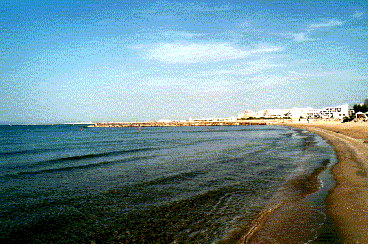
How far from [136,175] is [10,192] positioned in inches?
219

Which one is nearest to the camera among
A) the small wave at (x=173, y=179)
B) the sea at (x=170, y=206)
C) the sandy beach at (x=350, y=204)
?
the sandy beach at (x=350, y=204)

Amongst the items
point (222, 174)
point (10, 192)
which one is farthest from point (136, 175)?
point (10, 192)

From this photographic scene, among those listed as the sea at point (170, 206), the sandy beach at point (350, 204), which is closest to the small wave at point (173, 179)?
the sea at point (170, 206)

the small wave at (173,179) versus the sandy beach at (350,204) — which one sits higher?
the sandy beach at (350,204)

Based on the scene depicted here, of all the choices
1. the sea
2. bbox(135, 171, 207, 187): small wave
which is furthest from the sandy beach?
bbox(135, 171, 207, 187): small wave

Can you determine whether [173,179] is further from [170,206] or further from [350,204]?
[350,204]

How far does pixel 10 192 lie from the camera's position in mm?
10508

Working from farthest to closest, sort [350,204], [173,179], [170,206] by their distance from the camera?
[173,179] → [170,206] → [350,204]

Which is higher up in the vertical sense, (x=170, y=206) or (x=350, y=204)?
(x=350, y=204)

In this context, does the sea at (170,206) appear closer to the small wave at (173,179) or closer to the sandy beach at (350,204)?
the small wave at (173,179)

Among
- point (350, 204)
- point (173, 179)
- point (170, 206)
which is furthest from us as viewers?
point (173, 179)

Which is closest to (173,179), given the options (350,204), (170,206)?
(170,206)

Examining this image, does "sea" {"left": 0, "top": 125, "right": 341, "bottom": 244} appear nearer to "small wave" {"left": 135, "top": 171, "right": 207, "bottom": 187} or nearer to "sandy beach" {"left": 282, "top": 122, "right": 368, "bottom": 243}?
"small wave" {"left": 135, "top": 171, "right": 207, "bottom": 187}

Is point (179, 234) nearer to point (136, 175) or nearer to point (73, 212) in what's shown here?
point (73, 212)
